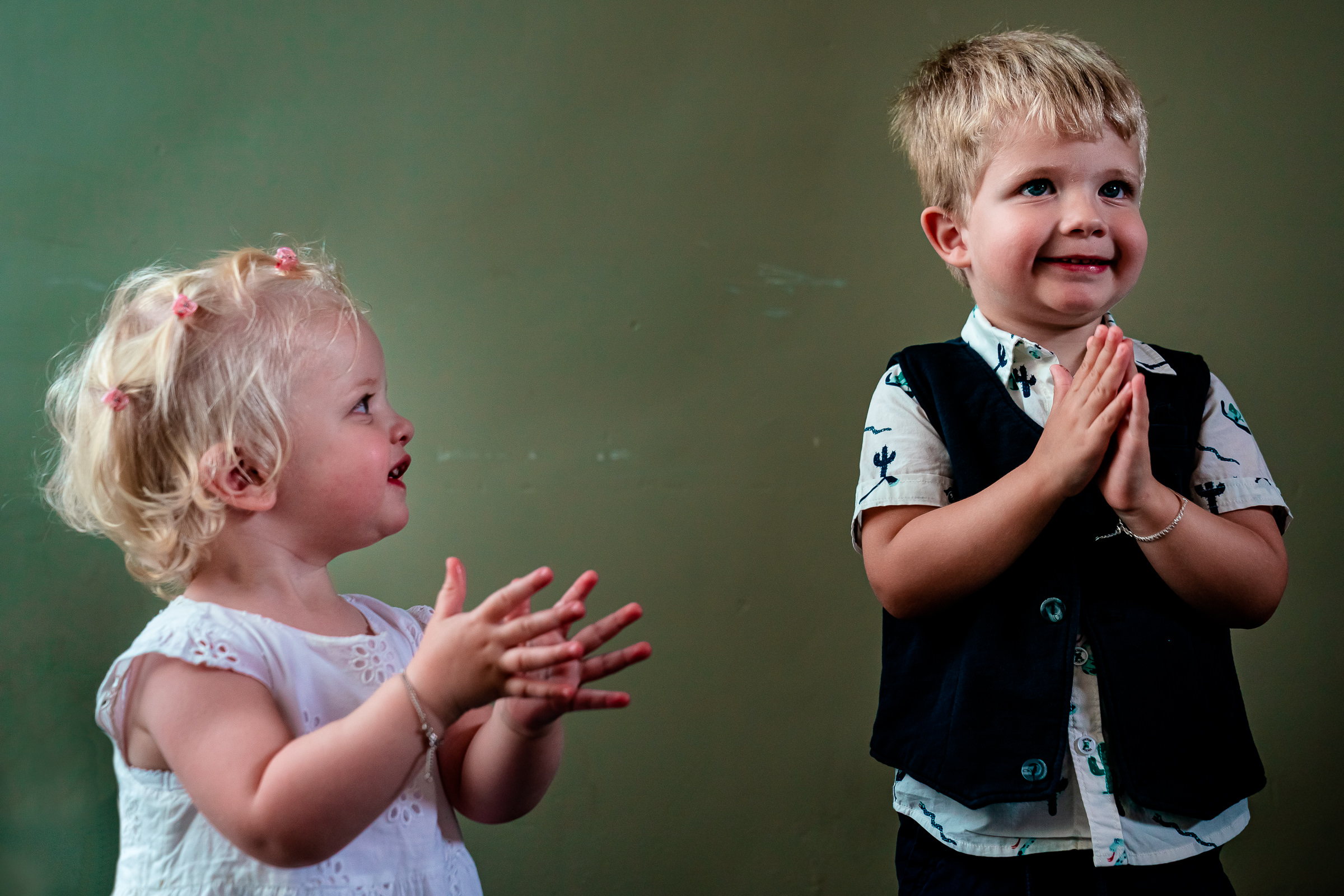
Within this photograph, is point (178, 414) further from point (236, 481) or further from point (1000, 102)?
point (1000, 102)

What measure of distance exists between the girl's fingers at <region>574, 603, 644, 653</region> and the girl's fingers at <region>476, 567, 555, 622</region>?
54 millimetres

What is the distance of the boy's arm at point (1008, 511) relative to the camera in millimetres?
808

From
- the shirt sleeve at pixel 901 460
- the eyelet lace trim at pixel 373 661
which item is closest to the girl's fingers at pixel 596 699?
→ the eyelet lace trim at pixel 373 661

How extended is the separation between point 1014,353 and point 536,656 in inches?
22.1

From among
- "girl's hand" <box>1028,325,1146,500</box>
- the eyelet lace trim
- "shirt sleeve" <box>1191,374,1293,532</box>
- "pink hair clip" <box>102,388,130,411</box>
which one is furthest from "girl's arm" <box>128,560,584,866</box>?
"shirt sleeve" <box>1191,374,1293,532</box>

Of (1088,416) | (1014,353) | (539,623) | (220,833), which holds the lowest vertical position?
(220,833)

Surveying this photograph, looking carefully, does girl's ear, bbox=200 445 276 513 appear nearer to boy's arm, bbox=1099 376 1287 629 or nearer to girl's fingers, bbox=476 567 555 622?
girl's fingers, bbox=476 567 555 622

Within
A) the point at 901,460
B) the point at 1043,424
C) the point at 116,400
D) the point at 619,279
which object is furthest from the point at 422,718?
the point at 619,279

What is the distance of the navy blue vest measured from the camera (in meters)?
0.83

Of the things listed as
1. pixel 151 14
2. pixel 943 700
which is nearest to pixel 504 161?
pixel 151 14

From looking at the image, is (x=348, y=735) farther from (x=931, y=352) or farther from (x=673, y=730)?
(x=673, y=730)

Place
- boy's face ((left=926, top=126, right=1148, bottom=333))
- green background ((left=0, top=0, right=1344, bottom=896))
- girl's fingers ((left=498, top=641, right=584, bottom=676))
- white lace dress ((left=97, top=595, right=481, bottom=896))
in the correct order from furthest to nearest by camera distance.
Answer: green background ((left=0, top=0, right=1344, bottom=896)) < boy's face ((left=926, top=126, right=1148, bottom=333)) < white lace dress ((left=97, top=595, right=481, bottom=896)) < girl's fingers ((left=498, top=641, right=584, bottom=676))

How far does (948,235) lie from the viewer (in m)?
1.03

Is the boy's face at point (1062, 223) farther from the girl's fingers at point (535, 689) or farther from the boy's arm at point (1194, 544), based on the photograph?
the girl's fingers at point (535, 689)
